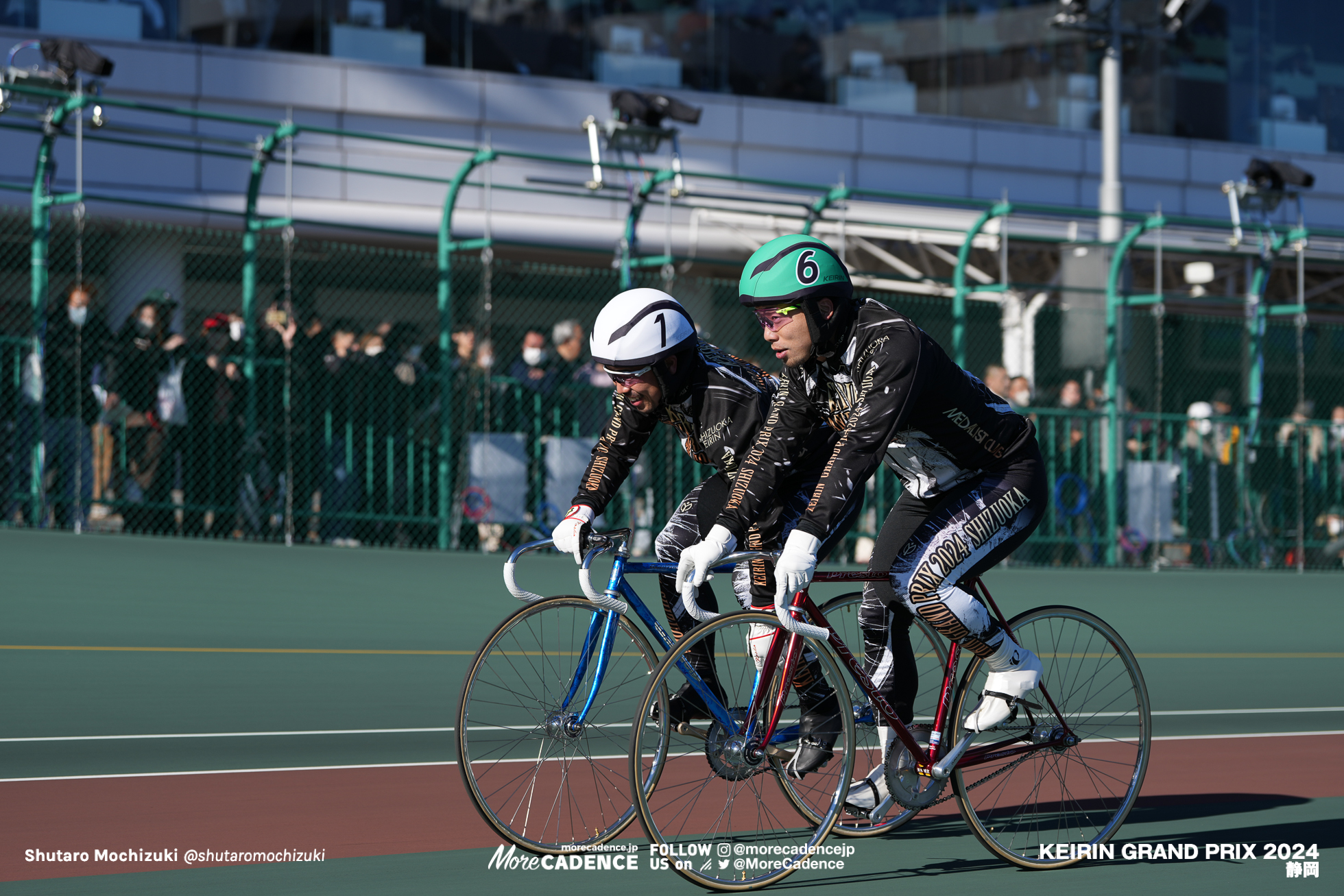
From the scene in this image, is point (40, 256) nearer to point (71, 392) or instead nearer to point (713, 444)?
point (71, 392)

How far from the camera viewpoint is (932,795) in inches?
194

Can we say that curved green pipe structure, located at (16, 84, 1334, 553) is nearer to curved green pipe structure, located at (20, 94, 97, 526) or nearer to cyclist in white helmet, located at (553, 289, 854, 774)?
curved green pipe structure, located at (20, 94, 97, 526)

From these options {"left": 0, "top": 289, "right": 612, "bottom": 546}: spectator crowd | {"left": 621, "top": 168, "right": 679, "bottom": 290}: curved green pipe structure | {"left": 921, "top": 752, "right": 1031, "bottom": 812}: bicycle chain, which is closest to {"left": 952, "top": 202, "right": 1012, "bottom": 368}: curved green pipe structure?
{"left": 621, "top": 168, "right": 679, "bottom": 290}: curved green pipe structure

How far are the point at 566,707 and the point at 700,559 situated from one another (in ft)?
2.32

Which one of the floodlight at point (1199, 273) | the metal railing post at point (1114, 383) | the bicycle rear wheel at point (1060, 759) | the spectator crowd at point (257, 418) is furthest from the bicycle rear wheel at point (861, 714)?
the floodlight at point (1199, 273)

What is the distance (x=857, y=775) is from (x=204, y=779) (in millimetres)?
2433

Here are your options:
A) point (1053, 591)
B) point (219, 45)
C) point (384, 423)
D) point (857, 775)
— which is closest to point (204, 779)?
point (857, 775)

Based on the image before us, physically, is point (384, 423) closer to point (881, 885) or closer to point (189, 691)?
point (189, 691)

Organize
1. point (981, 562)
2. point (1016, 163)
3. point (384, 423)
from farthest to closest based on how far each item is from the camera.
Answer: point (1016, 163) → point (384, 423) → point (981, 562)

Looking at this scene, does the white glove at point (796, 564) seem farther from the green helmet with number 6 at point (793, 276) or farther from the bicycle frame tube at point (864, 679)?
the green helmet with number 6 at point (793, 276)

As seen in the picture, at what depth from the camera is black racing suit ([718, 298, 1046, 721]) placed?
15.3ft

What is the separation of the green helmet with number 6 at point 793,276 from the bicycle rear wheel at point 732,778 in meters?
0.94

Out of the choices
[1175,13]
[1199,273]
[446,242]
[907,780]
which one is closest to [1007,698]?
[907,780]

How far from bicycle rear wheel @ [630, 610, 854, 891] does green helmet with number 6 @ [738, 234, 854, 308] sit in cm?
94
